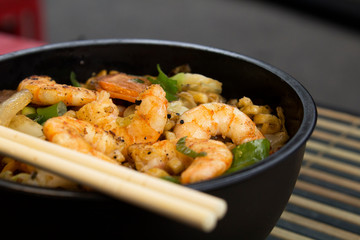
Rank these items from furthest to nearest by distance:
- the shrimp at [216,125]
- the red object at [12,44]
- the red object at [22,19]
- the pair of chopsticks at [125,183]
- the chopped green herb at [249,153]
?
1. the red object at [22,19]
2. the red object at [12,44]
3. the shrimp at [216,125]
4. the chopped green herb at [249,153]
5. the pair of chopsticks at [125,183]

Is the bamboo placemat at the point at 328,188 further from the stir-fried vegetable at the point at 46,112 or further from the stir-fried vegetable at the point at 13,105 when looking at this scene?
the stir-fried vegetable at the point at 13,105

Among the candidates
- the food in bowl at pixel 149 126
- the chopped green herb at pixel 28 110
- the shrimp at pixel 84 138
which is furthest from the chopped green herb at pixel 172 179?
the chopped green herb at pixel 28 110

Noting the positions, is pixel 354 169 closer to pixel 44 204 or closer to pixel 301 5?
pixel 44 204

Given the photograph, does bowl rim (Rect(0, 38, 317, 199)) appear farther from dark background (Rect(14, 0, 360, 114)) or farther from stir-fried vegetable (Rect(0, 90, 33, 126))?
dark background (Rect(14, 0, 360, 114))

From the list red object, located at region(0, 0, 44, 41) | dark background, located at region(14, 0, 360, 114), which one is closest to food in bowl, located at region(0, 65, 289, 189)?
red object, located at region(0, 0, 44, 41)

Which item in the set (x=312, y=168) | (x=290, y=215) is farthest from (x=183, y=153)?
(x=312, y=168)

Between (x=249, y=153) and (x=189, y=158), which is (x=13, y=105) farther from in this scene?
(x=249, y=153)
